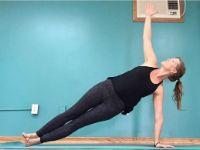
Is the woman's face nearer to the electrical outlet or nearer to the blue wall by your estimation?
the blue wall

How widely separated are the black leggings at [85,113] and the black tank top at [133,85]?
5cm

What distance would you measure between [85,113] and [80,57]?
68.7 inches

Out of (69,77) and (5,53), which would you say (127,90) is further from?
(5,53)

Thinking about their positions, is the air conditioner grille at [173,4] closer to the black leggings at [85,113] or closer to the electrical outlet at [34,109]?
the black leggings at [85,113]

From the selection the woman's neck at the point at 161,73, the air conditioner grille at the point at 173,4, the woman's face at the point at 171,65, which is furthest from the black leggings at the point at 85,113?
the air conditioner grille at the point at 173,4

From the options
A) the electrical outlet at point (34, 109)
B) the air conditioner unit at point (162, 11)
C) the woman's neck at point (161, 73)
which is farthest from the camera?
the air conditioner unit at point (162, 11)

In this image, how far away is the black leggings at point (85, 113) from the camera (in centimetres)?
257

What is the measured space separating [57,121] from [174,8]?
2.58 meters

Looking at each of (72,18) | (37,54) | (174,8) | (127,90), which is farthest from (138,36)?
(127,90)

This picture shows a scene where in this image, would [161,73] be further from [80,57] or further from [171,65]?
[80,57]

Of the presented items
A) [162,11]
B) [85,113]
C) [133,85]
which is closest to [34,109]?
[85,113]

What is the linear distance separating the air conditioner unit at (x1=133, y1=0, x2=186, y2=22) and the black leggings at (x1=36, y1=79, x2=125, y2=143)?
6.27ft

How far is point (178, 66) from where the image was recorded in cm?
278

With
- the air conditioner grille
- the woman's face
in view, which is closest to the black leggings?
the woman's face
